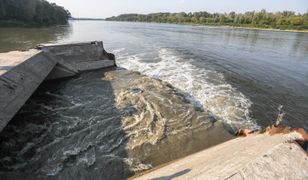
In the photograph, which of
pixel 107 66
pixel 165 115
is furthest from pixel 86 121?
pixel 107 66

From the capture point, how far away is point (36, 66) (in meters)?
8.45

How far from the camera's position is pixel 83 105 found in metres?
7.95

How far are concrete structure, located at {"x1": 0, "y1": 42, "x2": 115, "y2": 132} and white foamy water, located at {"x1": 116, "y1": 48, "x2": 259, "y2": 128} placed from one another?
97.0 inches

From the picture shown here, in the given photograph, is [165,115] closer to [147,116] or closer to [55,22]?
[147,116]

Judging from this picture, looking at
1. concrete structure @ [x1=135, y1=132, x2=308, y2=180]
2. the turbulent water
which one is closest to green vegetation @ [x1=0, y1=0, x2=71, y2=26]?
the turbulent water

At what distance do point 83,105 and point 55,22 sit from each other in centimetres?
5841

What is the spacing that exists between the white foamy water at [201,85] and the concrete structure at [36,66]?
2.46 metres

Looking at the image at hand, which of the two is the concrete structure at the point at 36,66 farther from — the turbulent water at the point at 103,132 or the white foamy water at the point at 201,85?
the white foamy water at the point at 201,85

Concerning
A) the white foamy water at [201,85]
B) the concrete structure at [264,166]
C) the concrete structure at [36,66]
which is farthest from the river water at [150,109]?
the concrete structure at [264,166]

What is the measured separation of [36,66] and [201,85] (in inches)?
286

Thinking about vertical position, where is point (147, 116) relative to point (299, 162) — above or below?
below

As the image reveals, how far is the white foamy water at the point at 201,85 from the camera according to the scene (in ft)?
25.7

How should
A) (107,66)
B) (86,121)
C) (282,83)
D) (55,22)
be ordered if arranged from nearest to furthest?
(86,121) < (282,83) < (107,66) < (55,22)

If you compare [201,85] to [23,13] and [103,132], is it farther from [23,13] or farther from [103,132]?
[23,13]
